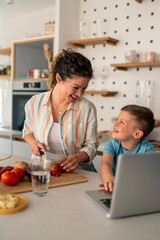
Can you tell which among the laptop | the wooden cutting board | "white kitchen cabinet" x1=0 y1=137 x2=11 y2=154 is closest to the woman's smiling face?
the wooden cutting board

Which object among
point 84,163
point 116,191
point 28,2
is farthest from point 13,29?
point 116,191

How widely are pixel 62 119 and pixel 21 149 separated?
6.44 ft

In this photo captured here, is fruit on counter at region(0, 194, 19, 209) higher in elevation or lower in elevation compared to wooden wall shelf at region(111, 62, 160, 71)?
lower

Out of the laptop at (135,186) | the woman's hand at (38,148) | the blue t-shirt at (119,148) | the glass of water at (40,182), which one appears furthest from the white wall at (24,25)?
the laptop at (135,186)

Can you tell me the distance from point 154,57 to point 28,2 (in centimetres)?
199

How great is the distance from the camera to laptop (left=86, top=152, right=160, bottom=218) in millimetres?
921

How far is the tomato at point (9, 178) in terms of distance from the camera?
1285 millimetres

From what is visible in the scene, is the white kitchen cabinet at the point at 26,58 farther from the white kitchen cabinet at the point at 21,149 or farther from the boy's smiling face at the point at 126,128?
the boy's smiling face at the point at 126,128

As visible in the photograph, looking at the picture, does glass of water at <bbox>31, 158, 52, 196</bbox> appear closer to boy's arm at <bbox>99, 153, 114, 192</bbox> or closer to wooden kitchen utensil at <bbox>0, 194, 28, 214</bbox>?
wooden kitchen utensil at <bbox>0, 194, 28, 214</bbox>

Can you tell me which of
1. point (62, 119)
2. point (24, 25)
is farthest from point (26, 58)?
point (62, 119)

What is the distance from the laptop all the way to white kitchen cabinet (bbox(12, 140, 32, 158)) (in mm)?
2721

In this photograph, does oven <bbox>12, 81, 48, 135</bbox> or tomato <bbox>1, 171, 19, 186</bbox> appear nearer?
tomato <bbox>1, 171, 19, 186</bbox>

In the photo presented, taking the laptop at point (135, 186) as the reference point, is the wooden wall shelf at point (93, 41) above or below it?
above

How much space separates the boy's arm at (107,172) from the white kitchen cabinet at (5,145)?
2.51 m
